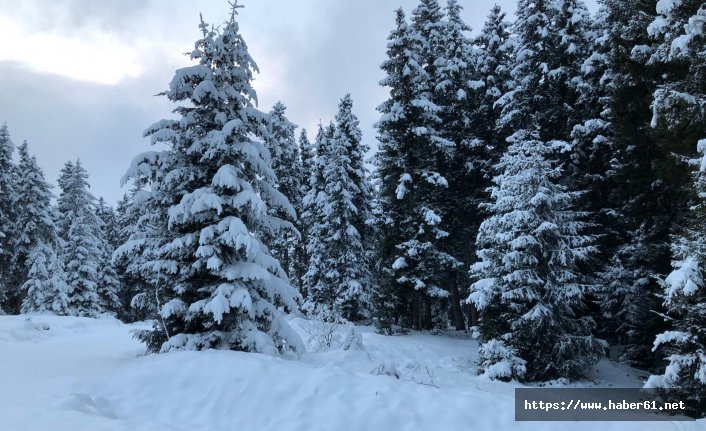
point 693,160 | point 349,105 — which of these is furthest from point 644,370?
point 349,105

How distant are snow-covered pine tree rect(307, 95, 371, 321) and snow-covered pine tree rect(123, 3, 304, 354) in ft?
49.1

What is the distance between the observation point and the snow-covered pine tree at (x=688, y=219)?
9.20 meters

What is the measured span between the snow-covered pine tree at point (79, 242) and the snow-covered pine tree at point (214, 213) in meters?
26.5

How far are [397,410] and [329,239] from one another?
20.9 metres

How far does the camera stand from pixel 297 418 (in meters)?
6.72

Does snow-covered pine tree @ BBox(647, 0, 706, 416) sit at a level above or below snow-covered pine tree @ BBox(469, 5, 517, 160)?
below

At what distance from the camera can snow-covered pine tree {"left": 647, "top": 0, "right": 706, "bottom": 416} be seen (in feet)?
30.2

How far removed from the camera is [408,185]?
22.1 metres

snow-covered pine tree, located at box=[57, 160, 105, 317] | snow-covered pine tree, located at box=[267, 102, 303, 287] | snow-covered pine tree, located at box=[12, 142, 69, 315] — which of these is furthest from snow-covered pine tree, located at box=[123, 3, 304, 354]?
snow-covered pine tree, located at box=[57, 160, 105, 317]

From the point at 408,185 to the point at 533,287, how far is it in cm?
912

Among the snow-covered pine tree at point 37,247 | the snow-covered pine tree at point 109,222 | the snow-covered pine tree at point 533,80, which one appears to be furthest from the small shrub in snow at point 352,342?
the snow-covered pine tree at point 109,222

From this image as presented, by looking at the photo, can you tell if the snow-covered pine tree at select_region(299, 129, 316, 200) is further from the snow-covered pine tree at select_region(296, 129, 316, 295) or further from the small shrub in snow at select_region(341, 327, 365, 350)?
the small shrub in snow at select_region(341, 327, 365, 350)

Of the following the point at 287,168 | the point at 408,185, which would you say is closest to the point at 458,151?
the point at 408,185

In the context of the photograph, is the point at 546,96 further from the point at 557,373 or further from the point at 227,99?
the point at 227,99
